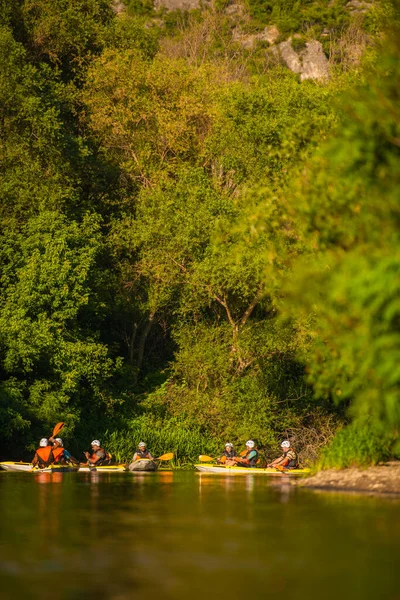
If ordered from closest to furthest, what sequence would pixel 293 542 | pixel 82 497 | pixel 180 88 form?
pixel 293 542
pixel 82 497
pixel 180 88

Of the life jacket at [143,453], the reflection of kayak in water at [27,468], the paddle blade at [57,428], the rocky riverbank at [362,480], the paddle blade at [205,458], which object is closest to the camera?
the rocky riverbank at [362,480]

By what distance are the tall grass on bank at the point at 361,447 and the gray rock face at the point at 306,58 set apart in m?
57.9

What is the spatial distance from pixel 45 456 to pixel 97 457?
8.95 ft

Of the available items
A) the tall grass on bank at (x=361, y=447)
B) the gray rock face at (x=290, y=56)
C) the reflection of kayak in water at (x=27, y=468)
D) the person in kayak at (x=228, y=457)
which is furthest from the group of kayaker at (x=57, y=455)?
the gray rock face at (x=290, y=56)

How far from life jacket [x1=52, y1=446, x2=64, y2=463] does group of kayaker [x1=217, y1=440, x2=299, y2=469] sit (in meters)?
5.70

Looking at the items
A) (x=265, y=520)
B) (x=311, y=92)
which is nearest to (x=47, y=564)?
(x=265, y=520)

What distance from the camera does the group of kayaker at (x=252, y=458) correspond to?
38219 mm

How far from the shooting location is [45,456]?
1454 inches

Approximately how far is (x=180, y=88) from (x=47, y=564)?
128 ft

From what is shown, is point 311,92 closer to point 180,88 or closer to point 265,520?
point 180,88

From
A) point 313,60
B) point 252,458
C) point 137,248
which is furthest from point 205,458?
point 313,60

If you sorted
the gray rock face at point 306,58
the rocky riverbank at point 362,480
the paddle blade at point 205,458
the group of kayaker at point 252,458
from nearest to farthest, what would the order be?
the rocky riverbank at point 362,480, the group of kayaker at point 252,458, the paddle blade at point 205,458, the gray rock face at point 306,58

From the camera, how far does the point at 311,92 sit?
4653 centimetres

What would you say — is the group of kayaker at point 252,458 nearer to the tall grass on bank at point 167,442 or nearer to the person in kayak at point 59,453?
the tall grass on bank at point 167,442
